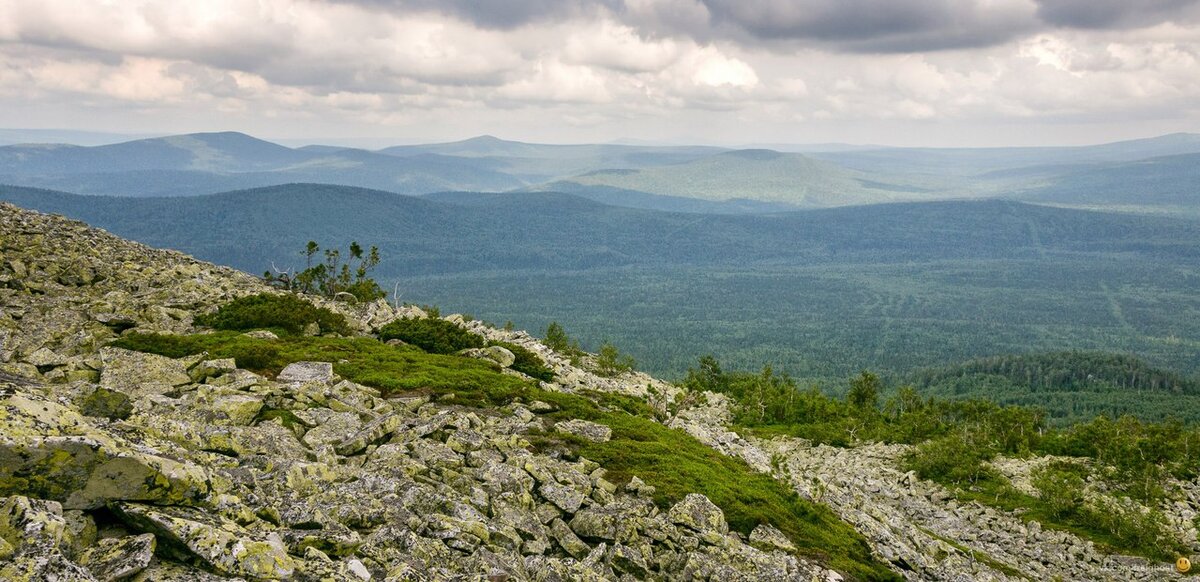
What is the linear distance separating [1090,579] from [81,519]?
48769mm

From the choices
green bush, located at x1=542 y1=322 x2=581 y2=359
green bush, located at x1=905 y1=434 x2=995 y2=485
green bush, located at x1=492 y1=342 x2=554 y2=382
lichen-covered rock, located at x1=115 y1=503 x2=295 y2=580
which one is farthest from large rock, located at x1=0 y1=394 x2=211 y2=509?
green bush, located at x1=542 y1=322 x2=581 y2=359

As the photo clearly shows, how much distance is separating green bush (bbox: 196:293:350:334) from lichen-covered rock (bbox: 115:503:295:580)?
125ft

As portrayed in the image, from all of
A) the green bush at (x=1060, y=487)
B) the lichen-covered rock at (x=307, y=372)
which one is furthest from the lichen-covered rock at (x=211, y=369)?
the green bush at (x=1060, y=487)

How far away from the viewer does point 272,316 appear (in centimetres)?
4969

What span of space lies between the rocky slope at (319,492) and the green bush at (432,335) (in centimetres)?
558

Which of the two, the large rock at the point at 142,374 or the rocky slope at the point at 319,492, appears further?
the large rock at the point at 142,374

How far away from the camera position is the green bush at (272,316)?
48.6 metres

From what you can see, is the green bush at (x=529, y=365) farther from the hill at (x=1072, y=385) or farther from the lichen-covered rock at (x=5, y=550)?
the hill at (x=1072, y=385)

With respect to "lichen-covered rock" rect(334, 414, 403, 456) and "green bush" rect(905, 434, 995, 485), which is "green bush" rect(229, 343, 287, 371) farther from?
"green bush" rect(905, 434, 995, 485)

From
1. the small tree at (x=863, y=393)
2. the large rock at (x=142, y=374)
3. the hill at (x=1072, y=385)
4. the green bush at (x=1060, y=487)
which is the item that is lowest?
the hill at (x=1072, y=385)

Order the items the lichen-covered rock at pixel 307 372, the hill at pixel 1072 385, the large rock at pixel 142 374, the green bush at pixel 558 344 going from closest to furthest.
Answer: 1. the large rock at pixel 142 374
2. the lichen-covered rock at pixel 307 372
3. the green bush at pixel 558 344
4. the hill at pixel 1072 385

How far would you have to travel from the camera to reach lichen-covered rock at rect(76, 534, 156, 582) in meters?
11.9

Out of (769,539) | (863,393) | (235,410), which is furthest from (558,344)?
(769,539)

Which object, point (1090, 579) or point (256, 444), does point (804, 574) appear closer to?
point (256, 444)
